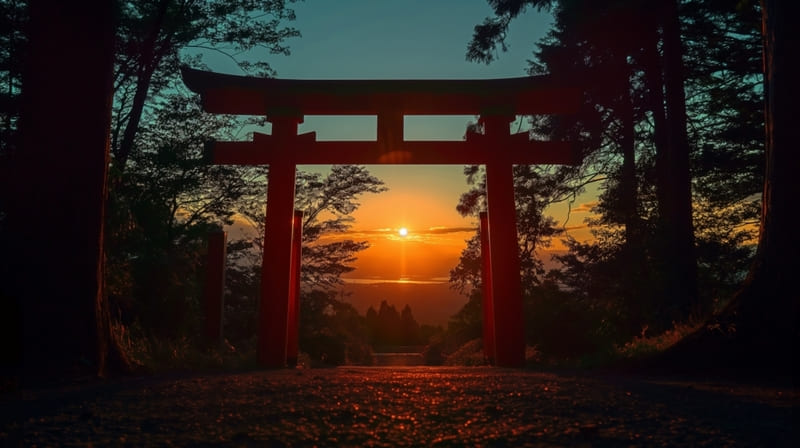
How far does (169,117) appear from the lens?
619 inches

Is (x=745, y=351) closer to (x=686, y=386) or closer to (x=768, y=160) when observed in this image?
(x=686, y=386)

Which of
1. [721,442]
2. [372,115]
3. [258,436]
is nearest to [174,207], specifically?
[372,115]

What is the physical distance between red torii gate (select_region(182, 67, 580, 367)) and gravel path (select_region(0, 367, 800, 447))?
13.0 ft

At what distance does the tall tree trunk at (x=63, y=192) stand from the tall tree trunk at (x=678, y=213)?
844 cm

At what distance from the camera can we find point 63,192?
505 cm

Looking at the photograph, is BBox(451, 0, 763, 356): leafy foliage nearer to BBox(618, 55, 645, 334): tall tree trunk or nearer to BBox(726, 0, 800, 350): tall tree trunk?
BBox(618, 55, 645, 334): tall tree trunk

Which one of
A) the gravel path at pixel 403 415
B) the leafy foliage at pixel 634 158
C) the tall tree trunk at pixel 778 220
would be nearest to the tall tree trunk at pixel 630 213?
the leafy foliage at pixel 634 158

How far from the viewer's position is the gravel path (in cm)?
293

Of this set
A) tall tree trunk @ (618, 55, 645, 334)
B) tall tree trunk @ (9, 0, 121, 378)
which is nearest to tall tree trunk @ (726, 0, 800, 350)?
tall tree trunk @ (9, 0, 121, 378)

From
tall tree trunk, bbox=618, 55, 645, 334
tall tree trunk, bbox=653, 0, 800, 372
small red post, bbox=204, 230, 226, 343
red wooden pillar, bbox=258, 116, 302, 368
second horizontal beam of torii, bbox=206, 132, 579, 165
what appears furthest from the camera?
tall tree trunk, bbox=618, 55, 645, 334

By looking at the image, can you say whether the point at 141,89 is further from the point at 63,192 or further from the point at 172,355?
the point at 63,192

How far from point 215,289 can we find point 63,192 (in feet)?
15.8

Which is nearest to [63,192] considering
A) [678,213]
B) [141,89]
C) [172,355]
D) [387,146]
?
[172,355]

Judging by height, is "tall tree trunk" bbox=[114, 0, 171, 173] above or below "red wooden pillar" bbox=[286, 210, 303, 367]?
above
